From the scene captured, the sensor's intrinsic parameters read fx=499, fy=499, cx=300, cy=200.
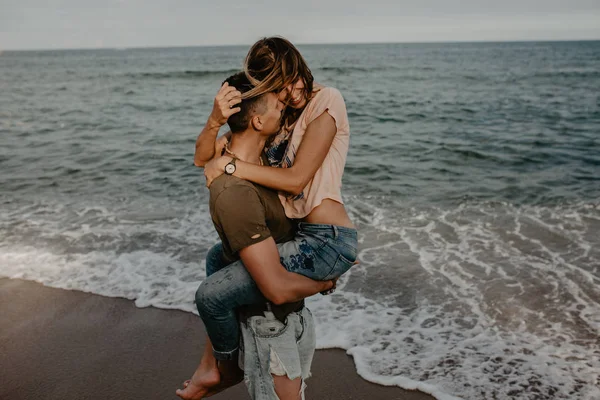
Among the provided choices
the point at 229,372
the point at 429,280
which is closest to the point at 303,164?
the point at 229,372

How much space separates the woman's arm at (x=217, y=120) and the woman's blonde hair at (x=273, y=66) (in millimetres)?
68

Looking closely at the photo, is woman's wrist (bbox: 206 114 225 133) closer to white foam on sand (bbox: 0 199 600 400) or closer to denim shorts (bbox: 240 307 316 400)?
denim shorts (bbox: 240 307 316 400)

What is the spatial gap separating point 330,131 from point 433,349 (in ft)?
8.90

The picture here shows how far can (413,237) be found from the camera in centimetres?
711

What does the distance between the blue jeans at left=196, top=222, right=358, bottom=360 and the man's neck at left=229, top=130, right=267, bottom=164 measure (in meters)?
0.44

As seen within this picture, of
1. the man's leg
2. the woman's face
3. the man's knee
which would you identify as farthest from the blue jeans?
the woman's face

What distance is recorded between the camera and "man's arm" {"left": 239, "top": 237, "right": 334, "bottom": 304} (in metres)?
2.22

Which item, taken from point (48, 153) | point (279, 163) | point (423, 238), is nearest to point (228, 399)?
point (279, 163)

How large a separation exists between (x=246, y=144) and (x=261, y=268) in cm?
65

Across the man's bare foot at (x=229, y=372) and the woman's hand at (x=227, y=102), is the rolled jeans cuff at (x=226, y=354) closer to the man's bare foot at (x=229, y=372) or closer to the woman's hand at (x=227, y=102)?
the man's bare foot at (x=229, y=372)

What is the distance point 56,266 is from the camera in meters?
6.15

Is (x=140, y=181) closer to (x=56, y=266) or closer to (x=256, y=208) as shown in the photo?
(x=56, y=266)

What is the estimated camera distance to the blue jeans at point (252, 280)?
2.37 m

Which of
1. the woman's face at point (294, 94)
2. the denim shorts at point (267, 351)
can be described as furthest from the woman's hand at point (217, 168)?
the denim shorts at point (267, 351)
